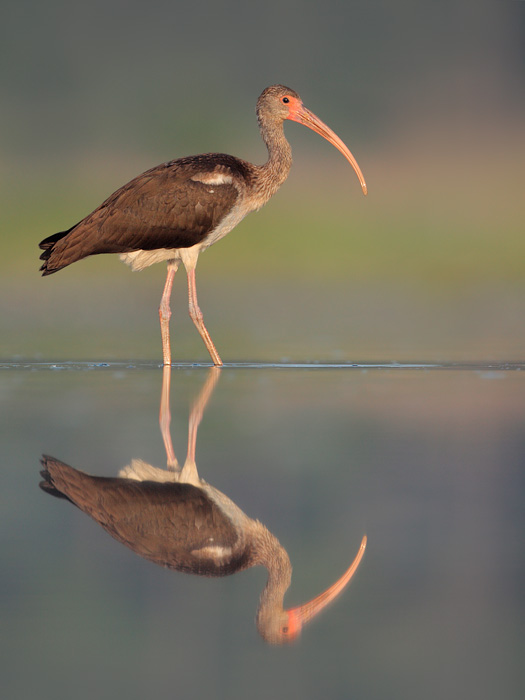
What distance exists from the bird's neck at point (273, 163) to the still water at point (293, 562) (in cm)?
386

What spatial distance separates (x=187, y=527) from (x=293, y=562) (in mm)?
427

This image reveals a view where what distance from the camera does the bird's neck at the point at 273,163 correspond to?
30.1 ft

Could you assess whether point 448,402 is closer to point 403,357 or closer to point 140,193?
point 403,357

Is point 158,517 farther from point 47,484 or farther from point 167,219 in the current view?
point 167,219

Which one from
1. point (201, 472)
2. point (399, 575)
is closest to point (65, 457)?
point (201, 472)

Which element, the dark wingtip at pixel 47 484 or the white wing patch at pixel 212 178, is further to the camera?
the white wing patch at pixel 212 178

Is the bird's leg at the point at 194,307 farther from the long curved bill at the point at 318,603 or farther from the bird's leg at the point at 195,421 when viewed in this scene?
the long curved bill at the point at 318,603

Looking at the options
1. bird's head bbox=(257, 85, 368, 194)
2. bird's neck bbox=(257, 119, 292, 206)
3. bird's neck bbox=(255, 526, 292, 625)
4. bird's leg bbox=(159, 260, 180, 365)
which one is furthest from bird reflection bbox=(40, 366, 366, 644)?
bird's head bbox=(257, 85, 368, 194)

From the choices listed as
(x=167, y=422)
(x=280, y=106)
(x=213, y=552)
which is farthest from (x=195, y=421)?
(x=280, y=106)

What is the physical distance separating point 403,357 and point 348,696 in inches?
274

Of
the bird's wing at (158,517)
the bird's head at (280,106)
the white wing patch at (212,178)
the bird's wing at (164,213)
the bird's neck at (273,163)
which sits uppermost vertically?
the bird's head at (280,106)

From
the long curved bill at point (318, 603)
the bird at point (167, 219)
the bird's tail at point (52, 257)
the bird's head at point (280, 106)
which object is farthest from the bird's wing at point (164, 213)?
the long curved bill at point (318, 603)

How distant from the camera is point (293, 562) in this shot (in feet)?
9.02

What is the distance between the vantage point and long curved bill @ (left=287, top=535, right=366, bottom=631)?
92.7 inches
